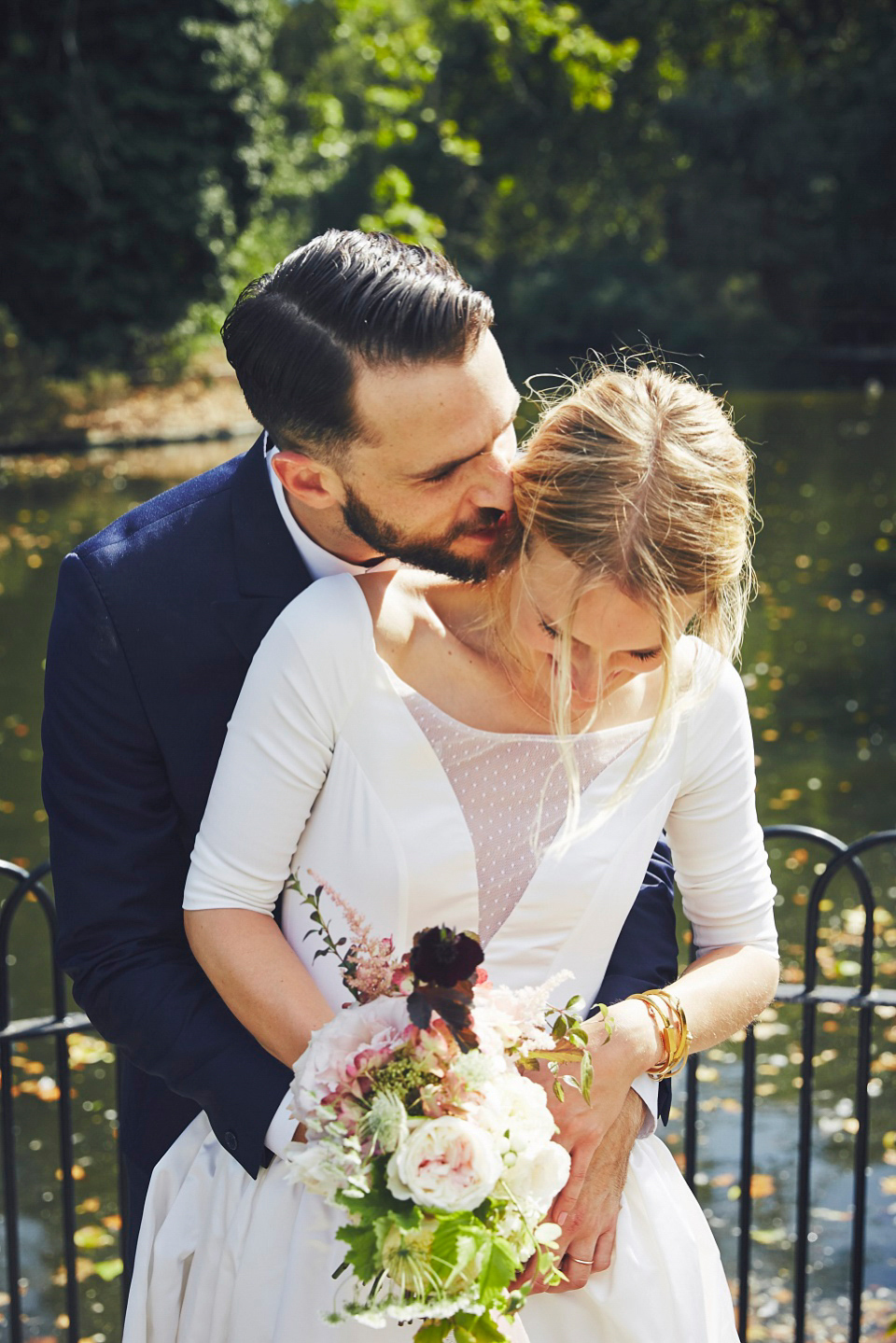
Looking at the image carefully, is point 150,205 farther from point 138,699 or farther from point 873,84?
point 138,699

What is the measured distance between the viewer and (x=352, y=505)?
6.88 ft

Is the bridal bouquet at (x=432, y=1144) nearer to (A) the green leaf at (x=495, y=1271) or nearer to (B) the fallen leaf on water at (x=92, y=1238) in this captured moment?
(A) the green leaf at (x=495, y=1271)

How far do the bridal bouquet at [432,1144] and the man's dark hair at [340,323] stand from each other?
0.89 m

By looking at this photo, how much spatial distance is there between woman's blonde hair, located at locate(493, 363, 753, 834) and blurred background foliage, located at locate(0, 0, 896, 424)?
1836 centimetres

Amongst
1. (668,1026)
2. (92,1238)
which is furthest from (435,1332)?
(92,1238)

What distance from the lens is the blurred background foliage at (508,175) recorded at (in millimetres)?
20609

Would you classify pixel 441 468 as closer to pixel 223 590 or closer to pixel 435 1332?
pixel 223 590

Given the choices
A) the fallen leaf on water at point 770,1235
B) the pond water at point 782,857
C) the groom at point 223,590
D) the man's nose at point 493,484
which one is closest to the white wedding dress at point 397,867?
the groom at point 223,590

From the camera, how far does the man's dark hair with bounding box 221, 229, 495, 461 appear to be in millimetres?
2029

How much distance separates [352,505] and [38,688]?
26.7 feet

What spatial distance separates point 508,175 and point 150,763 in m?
20.9

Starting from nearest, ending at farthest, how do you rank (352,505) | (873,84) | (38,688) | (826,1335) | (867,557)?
1. (352,505)
2. (826,1335)
3. (38,688)
4. (867,557)
5. (873,84)

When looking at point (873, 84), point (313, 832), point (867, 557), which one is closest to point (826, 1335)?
point (313, 832)

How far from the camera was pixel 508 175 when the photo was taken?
840 inches
